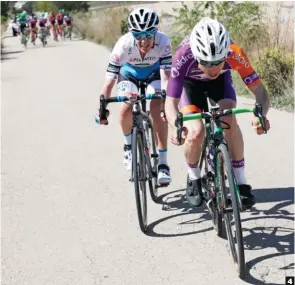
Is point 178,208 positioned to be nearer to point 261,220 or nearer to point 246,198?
point 261,220

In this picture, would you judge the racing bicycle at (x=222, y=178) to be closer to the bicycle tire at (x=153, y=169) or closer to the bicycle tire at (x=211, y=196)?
the bicycle tire at (x=211, y=196)

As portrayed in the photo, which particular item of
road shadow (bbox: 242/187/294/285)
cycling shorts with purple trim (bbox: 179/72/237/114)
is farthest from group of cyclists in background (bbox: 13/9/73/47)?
cycling shorts with purple trim (bbox: 179/72/237/114)

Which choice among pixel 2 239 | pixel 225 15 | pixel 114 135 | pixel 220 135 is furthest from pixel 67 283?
pixel 225 15

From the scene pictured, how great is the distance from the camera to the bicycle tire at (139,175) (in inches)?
198

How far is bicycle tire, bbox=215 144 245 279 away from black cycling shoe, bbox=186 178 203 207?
59 cm

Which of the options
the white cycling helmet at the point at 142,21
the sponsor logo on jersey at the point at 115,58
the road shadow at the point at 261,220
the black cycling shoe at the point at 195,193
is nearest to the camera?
the road shadow at the point at 261,220

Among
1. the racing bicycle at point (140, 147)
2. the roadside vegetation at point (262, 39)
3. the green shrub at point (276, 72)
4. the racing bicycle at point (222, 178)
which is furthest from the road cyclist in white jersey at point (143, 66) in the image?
the green shrub at point (276, 72)

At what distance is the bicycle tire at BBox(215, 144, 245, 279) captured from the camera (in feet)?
13.1

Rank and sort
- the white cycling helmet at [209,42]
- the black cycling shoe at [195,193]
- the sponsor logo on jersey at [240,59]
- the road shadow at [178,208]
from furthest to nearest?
the road shadow at [178,208]
the black cycling shoe at [195,193]
the sponsor logo on jersey at [240,59]
the white cycling helmet at [209,42]

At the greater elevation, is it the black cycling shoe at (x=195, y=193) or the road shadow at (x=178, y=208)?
the black cycling shoe at (x=195, y=193)

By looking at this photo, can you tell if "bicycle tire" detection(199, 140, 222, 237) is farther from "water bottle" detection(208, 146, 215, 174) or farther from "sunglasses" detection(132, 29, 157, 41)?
"sunglasses" detection(132, 29, 157, 41)

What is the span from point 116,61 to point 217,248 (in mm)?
2112

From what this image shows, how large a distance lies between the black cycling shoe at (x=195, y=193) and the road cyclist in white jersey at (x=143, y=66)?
0.73 meters

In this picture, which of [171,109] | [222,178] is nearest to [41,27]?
[171,109]
